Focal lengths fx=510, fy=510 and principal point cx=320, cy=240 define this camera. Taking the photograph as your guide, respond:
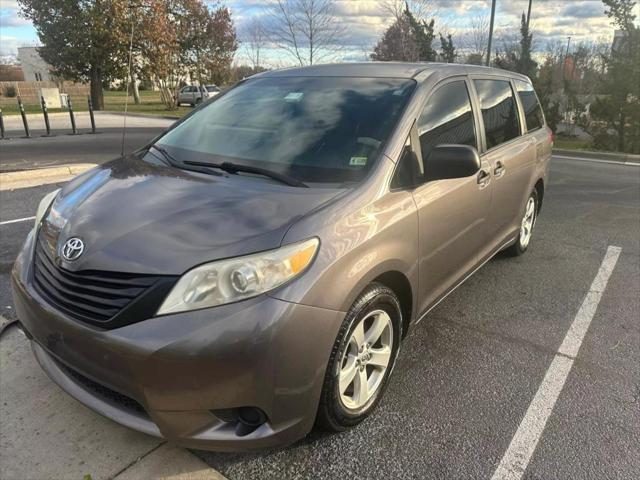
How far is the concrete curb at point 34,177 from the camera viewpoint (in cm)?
743

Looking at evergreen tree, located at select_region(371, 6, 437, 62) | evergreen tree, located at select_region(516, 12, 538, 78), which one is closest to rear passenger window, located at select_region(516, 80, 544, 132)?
evergreen tree, located at select_region(516, 12, 538, 78)

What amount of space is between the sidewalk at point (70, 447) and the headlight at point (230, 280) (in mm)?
795

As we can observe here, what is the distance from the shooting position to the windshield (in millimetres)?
2672

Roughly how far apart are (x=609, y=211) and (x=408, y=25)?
17.2 metres

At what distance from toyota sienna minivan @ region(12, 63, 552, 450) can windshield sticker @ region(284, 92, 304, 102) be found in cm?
4

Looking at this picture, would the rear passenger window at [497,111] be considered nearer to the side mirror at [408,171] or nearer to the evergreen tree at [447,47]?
the side mirror at [408,171]

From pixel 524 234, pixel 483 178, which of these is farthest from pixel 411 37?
pixel 483 178

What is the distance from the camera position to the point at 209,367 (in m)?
1.87

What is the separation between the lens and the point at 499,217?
3.92 meters

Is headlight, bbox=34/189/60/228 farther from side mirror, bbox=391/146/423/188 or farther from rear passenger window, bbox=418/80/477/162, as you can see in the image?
rear passenger window, bbox=418/80/477/162

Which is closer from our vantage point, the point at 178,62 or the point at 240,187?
the point at 240,187

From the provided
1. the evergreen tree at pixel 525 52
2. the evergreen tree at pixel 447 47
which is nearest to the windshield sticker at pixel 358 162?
the evergreen tree at pixel 525 52

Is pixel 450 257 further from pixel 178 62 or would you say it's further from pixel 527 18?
pixel 178 62

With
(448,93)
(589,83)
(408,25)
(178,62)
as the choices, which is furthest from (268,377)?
(178,62)
